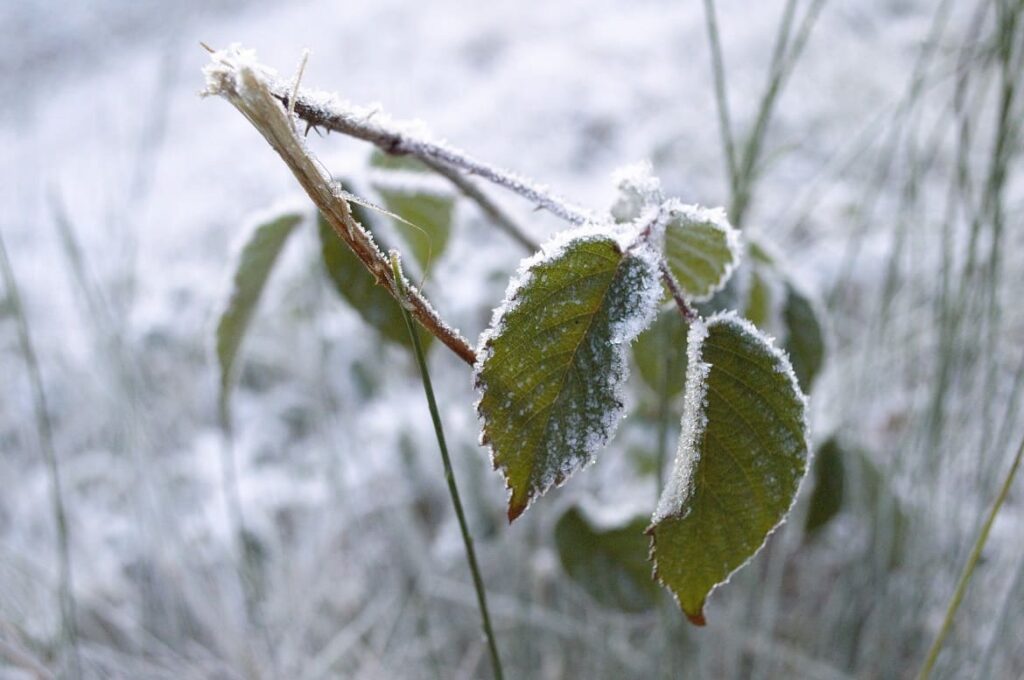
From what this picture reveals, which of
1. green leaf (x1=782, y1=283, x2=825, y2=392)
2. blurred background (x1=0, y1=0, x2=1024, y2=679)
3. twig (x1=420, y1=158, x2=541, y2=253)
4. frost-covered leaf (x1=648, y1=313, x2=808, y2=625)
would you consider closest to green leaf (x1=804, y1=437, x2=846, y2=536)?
blurred background (x1=0, y1=0, x2=1024, y2=679)

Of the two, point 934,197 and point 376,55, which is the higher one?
point 376,55

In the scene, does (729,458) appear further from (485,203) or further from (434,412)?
(485,203)

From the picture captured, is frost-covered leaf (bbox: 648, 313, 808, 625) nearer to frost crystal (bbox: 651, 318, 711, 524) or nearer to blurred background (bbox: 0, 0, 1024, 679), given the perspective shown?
frost crystal (bbox: 651, 318, 711, 524)

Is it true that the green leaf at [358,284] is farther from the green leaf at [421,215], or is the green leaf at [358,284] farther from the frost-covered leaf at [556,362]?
the frost-covered leaf at [556,362]

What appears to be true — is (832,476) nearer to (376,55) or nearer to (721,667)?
(721,667)

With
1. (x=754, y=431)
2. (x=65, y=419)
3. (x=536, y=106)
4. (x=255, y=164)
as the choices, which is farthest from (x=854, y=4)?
(x=754, y=431)

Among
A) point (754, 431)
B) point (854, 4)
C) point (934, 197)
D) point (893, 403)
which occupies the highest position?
point (854, 4)

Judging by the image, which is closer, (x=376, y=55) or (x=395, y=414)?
(x=395, y=414)

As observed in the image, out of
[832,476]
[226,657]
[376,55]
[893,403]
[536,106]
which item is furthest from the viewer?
[376,55]
